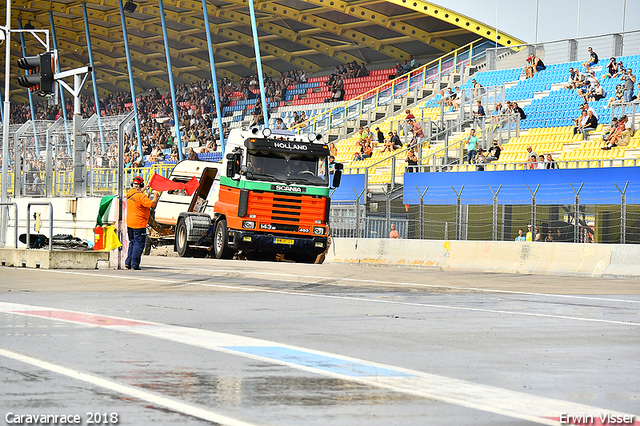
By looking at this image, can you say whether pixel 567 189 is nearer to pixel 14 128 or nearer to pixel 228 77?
pixel 14 128

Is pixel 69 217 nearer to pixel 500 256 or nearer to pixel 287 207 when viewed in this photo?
pixel 287 207

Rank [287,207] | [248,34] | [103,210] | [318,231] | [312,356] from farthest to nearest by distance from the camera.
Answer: [248,34] < [318,231] < [287,207] < [103,210] < [312,356]

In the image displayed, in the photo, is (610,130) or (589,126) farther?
(589,126)

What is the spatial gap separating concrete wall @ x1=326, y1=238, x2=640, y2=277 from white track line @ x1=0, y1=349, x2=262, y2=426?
16.6 meters

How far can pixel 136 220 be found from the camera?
19.5m

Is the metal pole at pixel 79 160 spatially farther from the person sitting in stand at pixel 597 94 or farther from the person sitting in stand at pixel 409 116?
the person sitting in stand at pixel 409 116

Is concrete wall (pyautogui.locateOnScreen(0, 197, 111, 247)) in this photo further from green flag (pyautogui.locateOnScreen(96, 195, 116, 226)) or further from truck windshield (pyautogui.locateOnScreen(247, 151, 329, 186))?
truck windshield (pyautogui.locateOnScreen(247, 151, 329, 186))

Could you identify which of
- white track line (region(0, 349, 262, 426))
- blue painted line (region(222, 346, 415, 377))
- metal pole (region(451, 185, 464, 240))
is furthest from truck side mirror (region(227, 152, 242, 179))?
white track line (region(0, 349, 262, 426))

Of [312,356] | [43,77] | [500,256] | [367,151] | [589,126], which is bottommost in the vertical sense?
[312,356]

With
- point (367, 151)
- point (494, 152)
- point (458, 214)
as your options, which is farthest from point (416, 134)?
point (458, 214)

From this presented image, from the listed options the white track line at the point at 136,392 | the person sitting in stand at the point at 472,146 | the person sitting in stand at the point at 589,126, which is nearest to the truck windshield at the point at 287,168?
the person sitting in stand at the point at 472,146

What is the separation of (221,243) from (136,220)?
6.97 metres

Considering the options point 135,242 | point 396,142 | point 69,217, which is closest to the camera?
point 135,242

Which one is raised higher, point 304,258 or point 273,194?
point 273,194
